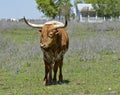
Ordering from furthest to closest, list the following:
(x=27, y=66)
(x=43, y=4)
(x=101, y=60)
Result: 1. (x=43, y=4)
2. (x=101, y=60)
3. (x=27, y=66)

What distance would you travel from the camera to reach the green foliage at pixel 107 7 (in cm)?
7962

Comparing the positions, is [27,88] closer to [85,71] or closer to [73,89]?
[73,89]

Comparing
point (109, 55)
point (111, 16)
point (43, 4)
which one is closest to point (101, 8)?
point (111, 16)

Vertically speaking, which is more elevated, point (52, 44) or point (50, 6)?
point (52, 44)

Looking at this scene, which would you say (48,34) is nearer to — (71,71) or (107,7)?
(71,71)

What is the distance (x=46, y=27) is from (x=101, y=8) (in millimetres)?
74786

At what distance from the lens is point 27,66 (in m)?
15.8

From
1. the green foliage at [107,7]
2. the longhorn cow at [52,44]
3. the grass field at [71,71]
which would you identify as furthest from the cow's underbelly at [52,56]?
the green foliage at [107,7]

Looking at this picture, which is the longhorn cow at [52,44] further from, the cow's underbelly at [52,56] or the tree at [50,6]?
the tree at [50,6]

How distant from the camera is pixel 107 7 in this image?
8200 centimetres

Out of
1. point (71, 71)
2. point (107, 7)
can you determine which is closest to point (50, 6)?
point (107, 7)

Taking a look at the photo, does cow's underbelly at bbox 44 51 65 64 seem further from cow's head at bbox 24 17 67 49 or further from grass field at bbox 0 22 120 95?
grass field at bbox 0 22 120 95

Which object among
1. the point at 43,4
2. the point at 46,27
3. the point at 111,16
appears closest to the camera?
the point at 46,27

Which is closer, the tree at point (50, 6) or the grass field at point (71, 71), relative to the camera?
the grass field at point (71, 71)
